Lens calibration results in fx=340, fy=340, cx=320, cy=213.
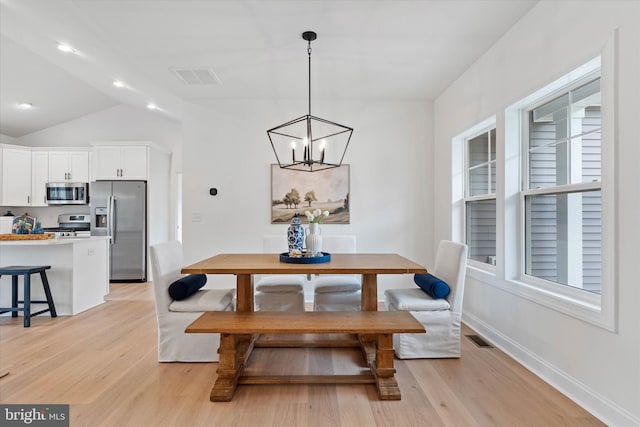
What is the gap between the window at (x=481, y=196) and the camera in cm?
332

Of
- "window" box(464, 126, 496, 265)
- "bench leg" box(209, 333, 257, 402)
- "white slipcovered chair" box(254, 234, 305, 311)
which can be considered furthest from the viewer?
"window" box(464, 126, 496, 265)

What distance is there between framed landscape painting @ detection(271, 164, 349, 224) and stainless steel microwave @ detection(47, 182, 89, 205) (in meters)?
3.96

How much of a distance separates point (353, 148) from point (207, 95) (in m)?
1.99

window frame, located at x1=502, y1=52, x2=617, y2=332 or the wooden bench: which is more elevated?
window frame, located at x1=502, y1=52, x2=617, y2=332

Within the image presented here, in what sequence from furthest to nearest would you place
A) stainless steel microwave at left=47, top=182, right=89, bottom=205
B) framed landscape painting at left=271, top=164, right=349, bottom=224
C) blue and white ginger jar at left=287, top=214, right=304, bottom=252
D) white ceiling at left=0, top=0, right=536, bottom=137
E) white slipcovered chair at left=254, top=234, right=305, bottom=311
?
stainless steel microwave at left=47, top=182, right=89, bottom=205 → framed landscape painting at left=271, top=164, right=349, bottom=224 → white slipcovered chair at left=254, top=234, right=305, bottom=311 → blue and white ginger jar at left=287, top=214, right=304, bottom=252 → white ceiling at left=0, top=0, right=536, bottom=137

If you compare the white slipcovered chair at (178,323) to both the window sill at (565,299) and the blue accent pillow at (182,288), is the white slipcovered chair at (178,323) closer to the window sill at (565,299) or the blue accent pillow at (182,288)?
the blue accent pillow at (182,288)

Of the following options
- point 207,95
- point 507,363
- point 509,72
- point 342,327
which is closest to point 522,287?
point 507,363

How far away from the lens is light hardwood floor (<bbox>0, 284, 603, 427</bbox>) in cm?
186

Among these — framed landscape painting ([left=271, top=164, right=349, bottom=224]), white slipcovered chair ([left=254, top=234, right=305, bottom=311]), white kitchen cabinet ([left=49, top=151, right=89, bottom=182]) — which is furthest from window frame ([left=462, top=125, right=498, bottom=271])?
white kitchen cabinet ([left=49, top=151, right=89, bottom=182])

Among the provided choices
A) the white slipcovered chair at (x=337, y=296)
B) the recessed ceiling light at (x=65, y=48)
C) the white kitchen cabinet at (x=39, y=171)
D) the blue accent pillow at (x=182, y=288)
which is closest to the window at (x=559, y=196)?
the white slipcovered chair at (x=337, y=296)

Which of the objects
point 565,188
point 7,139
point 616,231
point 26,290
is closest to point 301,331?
point 616,231

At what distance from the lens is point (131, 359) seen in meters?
2.66

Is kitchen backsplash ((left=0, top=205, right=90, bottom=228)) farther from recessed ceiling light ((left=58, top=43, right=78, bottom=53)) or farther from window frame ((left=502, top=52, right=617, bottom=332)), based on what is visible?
window frame ((left=502, top=52, right=617, bottom=332))

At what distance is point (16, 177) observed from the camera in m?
5.89
